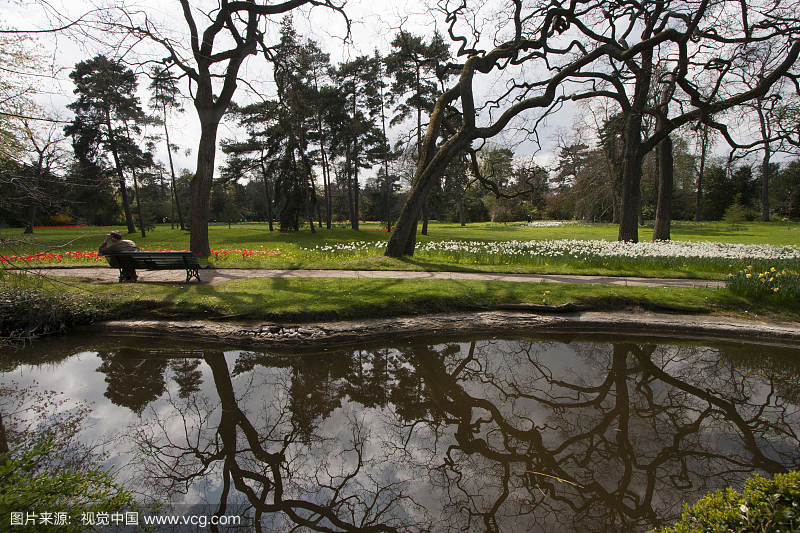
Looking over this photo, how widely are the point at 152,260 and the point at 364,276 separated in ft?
16.2

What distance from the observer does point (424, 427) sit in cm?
394

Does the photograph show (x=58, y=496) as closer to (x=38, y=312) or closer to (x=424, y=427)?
(x=424, y=427)

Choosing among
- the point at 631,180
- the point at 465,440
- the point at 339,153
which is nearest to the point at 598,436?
the point at 465,440

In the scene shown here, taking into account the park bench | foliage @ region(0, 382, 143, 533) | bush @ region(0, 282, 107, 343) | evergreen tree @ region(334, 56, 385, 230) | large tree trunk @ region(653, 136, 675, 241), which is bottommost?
foliage @ region(0, 382, 143, 533)

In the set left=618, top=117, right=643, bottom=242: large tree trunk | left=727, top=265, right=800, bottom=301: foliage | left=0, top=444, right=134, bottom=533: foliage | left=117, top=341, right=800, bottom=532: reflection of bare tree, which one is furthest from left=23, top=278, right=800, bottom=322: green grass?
left=618, top=117, right=643, bottom=242: large tree trunk

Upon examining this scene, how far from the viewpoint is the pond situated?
290 cm

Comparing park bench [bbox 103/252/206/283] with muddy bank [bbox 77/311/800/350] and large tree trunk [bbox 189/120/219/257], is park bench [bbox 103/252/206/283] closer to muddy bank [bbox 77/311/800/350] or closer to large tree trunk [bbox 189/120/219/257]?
muddy bank [bbox 77/311/800/350]

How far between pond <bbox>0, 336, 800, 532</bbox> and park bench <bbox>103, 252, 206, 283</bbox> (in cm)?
284

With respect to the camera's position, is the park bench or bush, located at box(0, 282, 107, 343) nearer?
bush, located at box(0, 282, 107, 343)

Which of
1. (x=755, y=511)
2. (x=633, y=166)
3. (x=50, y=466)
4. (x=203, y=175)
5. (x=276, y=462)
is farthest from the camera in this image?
(x=633, y=166)

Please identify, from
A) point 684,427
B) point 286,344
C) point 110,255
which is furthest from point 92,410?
point 684,427

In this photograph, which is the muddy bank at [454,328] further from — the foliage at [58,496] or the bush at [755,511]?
the bush at [755,511]

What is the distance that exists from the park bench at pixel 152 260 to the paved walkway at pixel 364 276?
469 millimetres

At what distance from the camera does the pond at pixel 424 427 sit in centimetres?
290
